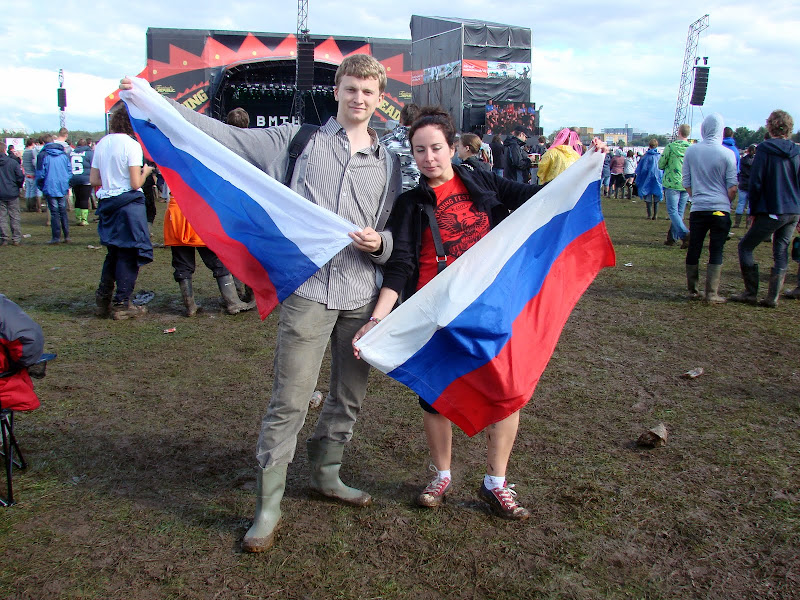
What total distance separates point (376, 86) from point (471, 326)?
1180mm

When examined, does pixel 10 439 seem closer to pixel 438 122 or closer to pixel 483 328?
pixel 483 328

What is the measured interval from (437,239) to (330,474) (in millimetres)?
1332

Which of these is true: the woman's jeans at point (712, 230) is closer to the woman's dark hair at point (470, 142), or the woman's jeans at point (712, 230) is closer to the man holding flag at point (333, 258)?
the woman's dark hair at point (470, 142)

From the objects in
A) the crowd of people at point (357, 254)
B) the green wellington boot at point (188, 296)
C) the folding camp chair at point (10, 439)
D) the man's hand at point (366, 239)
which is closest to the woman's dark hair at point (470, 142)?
the green wellington boot at point (188, 296)

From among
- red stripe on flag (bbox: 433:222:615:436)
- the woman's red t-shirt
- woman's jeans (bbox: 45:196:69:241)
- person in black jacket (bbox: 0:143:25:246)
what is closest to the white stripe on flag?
the woman's red t-shirt

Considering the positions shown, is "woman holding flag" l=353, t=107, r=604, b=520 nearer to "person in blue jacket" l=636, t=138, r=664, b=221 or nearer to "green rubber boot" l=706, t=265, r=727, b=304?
"green rubber boot" l=706, t=265, r=727, b=304

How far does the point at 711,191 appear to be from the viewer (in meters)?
7.39

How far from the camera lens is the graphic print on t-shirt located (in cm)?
307

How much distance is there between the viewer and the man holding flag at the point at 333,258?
9.50 ft

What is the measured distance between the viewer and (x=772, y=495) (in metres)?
3.32

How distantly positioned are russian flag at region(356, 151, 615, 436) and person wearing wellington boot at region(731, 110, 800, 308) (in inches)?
210

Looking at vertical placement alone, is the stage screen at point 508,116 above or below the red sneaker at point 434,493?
above

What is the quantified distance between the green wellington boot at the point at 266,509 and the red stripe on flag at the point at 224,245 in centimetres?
74

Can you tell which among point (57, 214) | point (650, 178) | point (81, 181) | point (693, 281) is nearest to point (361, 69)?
point (693, 281)
